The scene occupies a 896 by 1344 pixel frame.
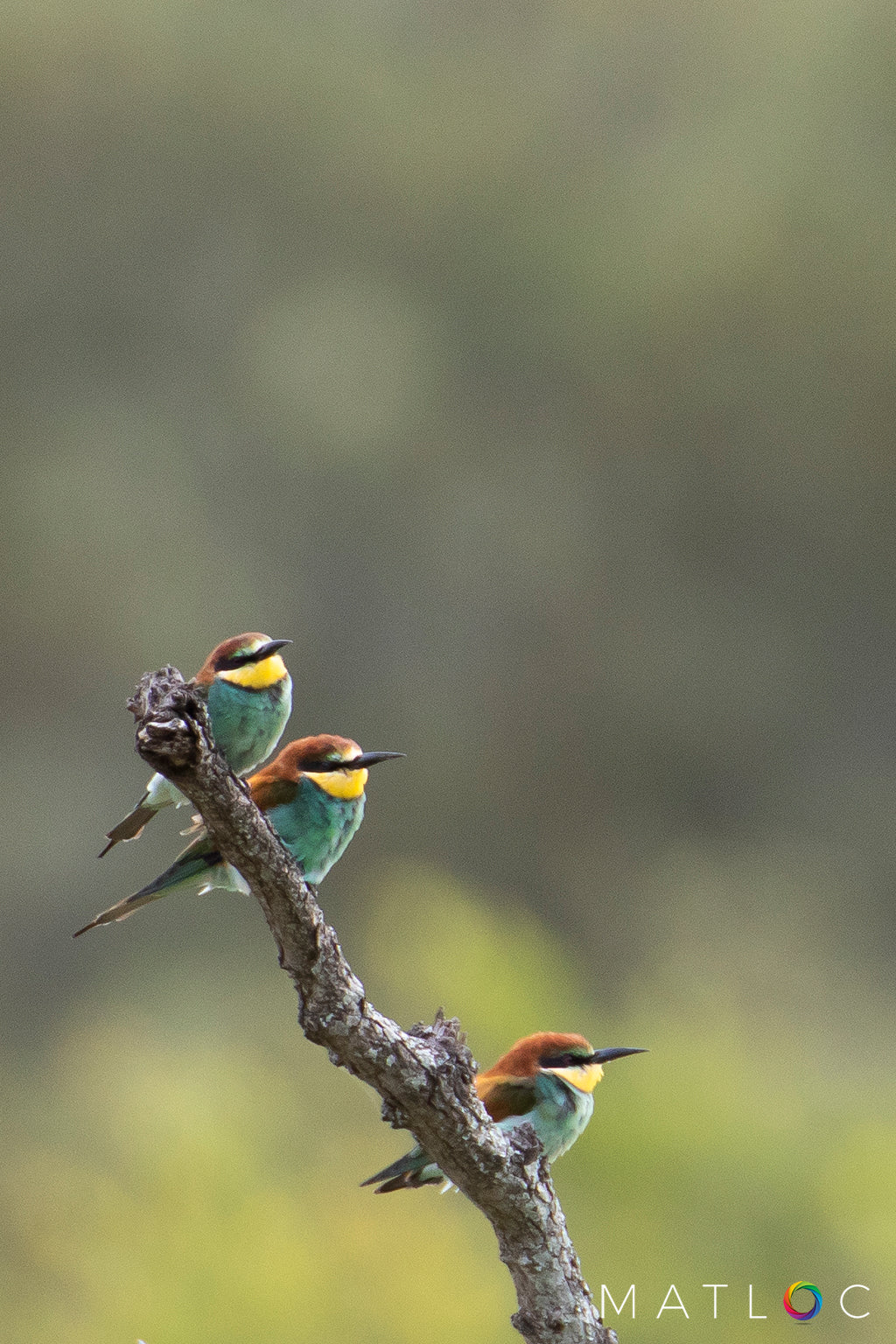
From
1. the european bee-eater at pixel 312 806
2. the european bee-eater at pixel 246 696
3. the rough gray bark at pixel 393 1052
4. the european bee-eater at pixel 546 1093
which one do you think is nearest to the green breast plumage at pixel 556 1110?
the european bee-eater at pixel 546 1093

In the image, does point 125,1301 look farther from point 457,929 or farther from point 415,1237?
point 457,929

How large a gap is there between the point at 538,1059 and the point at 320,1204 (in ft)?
13.4

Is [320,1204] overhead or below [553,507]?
below

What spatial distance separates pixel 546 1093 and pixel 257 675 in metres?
0.54

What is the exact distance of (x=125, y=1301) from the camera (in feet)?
16.7

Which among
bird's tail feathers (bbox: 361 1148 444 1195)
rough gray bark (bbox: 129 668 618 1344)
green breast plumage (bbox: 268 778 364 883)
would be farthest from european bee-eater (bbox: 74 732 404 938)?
bird's tail feathers (bbox: 361 1148 444 1195)

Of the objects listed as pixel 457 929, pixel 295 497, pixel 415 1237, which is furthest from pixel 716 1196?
pixel 295 497

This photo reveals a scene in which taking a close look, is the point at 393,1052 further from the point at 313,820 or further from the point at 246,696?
the point at 246,696

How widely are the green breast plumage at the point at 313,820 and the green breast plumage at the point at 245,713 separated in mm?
60

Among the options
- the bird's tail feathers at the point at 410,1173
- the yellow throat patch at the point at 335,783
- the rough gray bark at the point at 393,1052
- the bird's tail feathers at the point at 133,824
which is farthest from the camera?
the bird's tail feathers at the point at 410,1173

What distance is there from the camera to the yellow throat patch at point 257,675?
1307 mm

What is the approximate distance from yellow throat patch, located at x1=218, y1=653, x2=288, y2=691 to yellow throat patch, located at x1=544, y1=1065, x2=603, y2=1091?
19.9 inches

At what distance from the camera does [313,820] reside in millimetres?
1309

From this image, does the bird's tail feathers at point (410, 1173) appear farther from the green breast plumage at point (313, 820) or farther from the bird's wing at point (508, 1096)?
the green breast plumage at point (313, 820)
